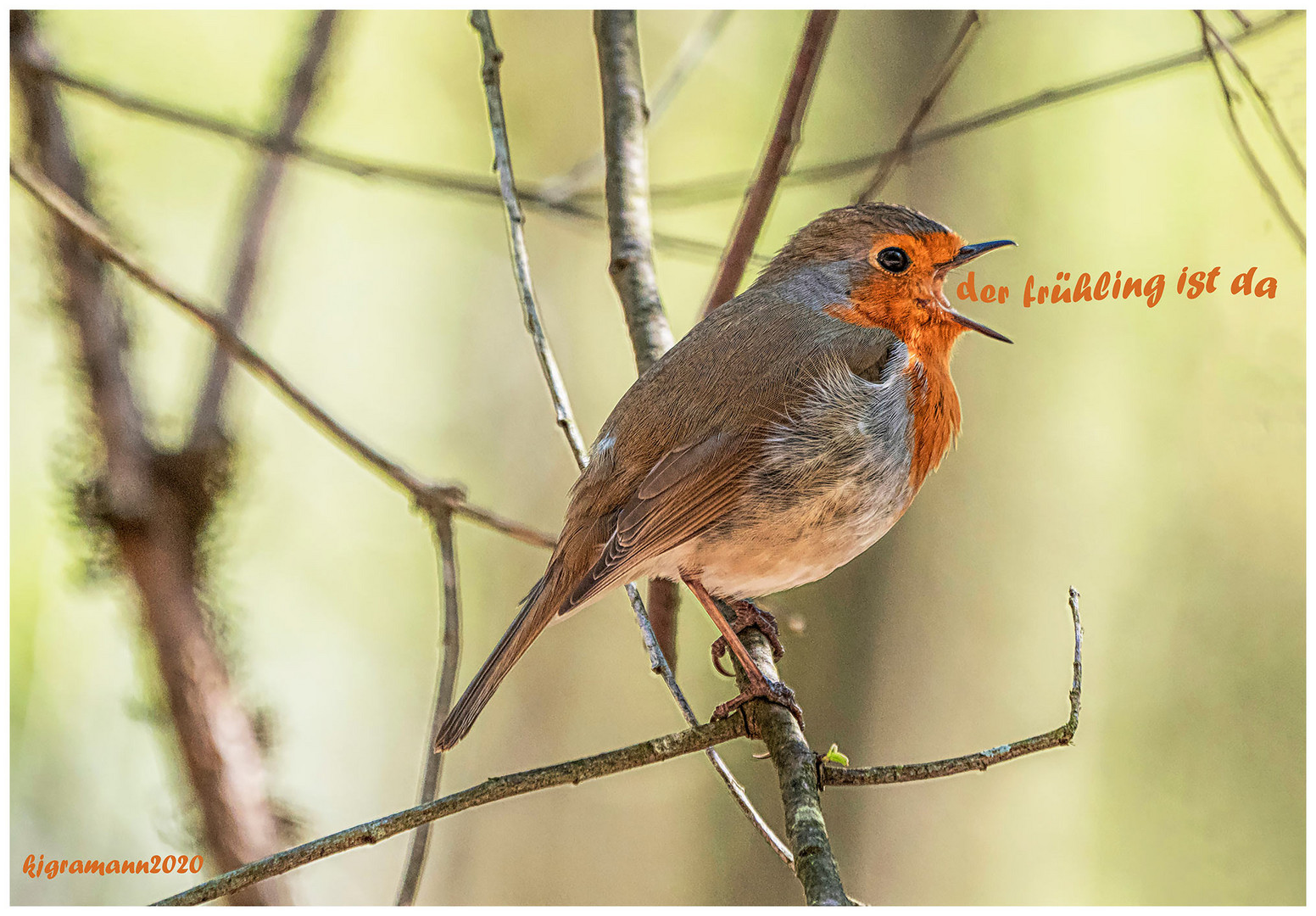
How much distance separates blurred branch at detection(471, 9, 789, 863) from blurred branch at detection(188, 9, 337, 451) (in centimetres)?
49

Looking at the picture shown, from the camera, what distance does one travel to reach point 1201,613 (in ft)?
11.6

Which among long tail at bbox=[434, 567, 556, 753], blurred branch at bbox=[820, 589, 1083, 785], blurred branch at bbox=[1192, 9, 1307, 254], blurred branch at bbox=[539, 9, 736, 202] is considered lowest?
blurred branch at bbox=[820, 589, 1083, 785]

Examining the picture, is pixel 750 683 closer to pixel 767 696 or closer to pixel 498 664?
pixel 767 696

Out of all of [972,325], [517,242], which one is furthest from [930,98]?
[517,242]

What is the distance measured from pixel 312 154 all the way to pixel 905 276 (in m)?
1.42

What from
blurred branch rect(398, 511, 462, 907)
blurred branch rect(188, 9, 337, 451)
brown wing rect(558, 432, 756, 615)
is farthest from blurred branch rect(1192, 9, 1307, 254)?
blurred branch rect(188, 9, 337, 451)

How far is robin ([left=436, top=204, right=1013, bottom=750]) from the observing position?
212 centimetres

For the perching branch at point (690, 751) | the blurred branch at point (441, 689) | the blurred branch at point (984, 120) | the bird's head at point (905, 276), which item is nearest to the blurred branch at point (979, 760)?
the perching branch at point (690, 751)

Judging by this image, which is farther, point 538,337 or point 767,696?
point 538,337

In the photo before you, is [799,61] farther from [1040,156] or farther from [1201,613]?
[1201,613]

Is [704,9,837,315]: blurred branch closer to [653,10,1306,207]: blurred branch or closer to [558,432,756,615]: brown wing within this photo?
[653,10,1306,207]: blurred branch

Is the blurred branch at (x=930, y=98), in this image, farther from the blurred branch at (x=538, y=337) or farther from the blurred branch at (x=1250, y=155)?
the blurred branch at (x=538, y=337)

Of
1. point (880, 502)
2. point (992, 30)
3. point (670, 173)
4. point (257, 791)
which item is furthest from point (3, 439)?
point (992, 30)

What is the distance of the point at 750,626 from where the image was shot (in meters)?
2.51
